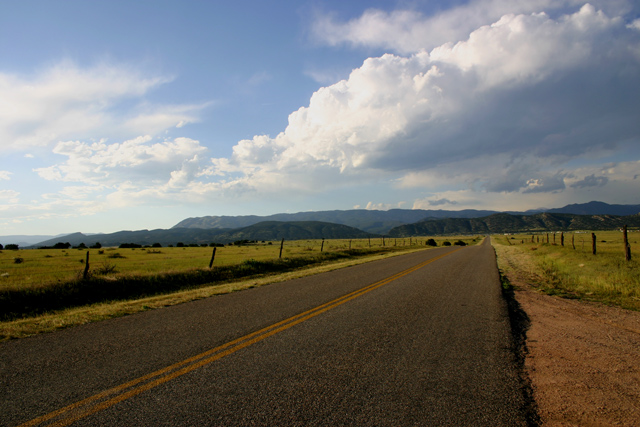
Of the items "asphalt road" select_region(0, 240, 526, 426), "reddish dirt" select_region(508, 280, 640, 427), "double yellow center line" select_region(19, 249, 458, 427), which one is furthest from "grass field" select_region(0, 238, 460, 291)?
"reddish dirt" select_region(508, 280, 640, 427)

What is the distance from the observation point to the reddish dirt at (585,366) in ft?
12.0

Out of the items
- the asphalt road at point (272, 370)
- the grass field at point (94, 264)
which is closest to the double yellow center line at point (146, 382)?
the asphalt road at point (272, 370)

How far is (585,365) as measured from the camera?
5.01 meters

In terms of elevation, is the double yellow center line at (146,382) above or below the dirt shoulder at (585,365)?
above

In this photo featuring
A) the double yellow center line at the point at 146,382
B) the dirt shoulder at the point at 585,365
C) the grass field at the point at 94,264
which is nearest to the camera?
the double yellow center line at the point at 146,382

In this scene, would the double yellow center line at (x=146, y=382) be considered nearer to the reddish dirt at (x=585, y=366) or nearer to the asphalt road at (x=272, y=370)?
the asphalt road at (x=272, y=370)

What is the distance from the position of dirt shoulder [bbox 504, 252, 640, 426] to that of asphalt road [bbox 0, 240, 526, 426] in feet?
1.30

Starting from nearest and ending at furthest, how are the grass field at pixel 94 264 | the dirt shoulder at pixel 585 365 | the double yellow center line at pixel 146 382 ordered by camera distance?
the double yellow center line at pixel 146 382
the dirt shoulder at pixel 585 365
the grass field at pixel 94 264

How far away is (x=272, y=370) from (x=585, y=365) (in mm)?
4962

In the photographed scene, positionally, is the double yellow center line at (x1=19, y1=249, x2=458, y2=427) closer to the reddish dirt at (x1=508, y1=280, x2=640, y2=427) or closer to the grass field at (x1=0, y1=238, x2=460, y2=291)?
the reddish dirt at (x1=508, y1=280, x2=640, y2=427)

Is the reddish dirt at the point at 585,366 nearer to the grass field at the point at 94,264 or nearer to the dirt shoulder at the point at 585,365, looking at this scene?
the dirt shoulder at the point at 585,365

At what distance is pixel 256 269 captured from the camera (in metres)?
21.2

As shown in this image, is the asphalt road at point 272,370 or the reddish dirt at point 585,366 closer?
the asphalt road at point 272,370

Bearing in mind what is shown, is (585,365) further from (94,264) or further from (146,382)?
(94,264)
